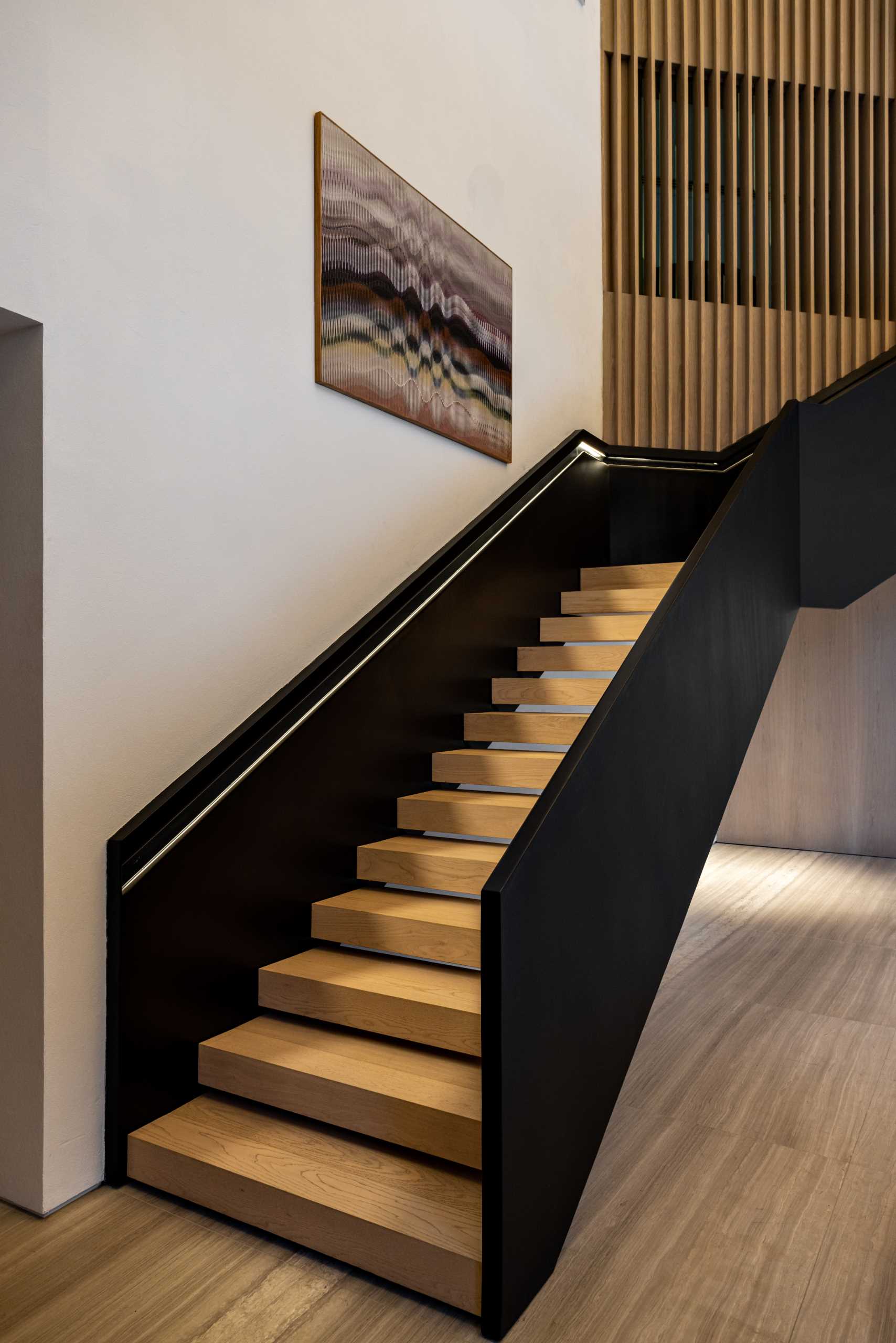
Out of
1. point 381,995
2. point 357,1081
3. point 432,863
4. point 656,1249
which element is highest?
point 432,863

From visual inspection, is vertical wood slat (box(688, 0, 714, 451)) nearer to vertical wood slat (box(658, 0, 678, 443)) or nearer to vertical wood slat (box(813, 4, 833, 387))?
vertical wood slat (box(658, 0, 678, 443))

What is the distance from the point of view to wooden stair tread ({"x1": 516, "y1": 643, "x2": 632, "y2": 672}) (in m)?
4.10

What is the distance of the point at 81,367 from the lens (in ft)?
8.13

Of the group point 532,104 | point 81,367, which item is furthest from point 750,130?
point 81,367

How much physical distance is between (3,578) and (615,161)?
19.7ft

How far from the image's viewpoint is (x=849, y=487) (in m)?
4.53

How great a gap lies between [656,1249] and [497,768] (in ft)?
5.76

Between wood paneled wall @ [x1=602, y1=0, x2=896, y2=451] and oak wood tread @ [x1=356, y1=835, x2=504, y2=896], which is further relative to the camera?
wood paneled wall @ [x1=602, y1=0, x2=896, y2=451]

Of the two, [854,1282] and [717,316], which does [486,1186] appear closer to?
[854,1282]

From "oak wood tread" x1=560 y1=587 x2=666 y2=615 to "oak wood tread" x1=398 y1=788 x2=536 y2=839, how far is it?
1.36 metres

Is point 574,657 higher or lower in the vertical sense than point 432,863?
higher

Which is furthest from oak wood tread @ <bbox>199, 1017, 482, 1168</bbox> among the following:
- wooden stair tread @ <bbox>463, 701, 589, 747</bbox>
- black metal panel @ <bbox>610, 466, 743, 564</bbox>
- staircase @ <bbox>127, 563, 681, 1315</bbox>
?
black metal panel @ <bbox>610, 466, 743, 564</bbox>

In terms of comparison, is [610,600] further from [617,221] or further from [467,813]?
[617,221]

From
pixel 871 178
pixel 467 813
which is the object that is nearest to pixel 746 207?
pixel 871 178
